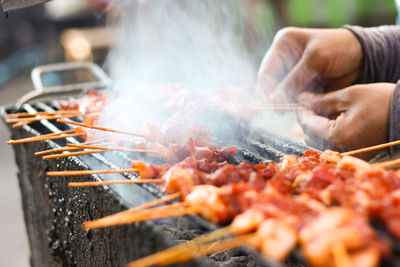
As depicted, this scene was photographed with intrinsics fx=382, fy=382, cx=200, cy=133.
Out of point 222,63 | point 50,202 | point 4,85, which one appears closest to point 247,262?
point 50,202

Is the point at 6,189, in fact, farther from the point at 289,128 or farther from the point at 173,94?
the point at 289,128

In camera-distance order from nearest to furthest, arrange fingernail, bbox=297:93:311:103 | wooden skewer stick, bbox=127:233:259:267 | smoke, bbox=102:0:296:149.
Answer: wooden skewer stick, bbox=127:233:259:267, smoke, bbox=102:0:296:149, fingernail, bbox=297:93:311:103

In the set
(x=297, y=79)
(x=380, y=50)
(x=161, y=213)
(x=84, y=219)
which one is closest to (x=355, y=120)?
(x=297, y=79)

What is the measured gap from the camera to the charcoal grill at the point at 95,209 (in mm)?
2180

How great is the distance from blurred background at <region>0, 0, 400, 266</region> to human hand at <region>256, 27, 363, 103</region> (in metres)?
3.81

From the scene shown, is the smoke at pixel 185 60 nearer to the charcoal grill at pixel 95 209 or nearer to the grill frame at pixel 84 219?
the charcoal grill at pixel 95 209

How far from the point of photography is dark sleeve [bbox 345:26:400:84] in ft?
13.5

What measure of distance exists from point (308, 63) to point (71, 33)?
17194 millimetres

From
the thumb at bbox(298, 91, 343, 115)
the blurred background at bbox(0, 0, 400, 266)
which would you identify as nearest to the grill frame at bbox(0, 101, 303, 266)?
the thumb at bbox(298, 91, 343, 115)

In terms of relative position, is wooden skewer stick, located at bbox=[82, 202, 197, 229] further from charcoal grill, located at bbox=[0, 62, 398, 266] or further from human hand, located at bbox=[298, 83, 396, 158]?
human hand, located at bbox=[298, 83, 396, 158]

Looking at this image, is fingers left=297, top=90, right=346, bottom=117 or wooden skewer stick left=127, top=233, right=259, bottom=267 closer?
wooden skewer stick left=127, top=233, right=259, bottom=267

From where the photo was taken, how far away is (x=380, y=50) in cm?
412

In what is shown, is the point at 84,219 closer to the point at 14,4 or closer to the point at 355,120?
the point at 14,4

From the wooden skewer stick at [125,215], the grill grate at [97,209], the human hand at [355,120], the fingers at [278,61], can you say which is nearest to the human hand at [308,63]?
the fingers at [278,61]
